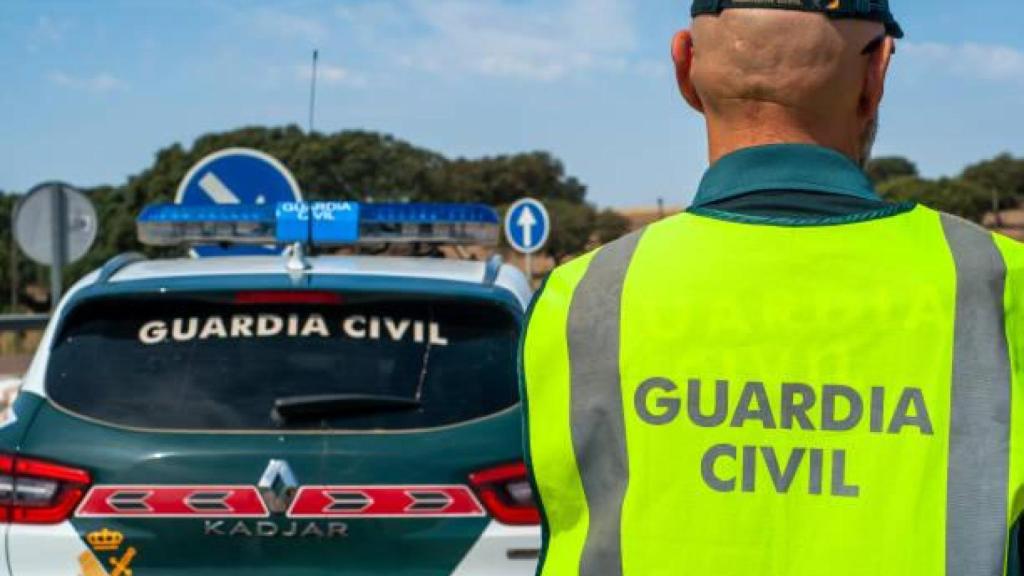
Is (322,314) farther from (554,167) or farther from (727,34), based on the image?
(554,167)

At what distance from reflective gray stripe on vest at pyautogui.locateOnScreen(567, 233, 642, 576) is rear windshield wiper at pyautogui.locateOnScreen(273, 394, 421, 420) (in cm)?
246

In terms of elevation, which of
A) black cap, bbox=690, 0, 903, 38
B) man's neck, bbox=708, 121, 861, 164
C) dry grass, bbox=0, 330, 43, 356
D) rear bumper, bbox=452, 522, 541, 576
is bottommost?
dry grass, bbox=0, 330, 43, 356

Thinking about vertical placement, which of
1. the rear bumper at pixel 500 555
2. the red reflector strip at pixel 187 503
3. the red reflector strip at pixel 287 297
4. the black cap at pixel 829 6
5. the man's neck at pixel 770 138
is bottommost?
the rear bumper at pixel 500 555

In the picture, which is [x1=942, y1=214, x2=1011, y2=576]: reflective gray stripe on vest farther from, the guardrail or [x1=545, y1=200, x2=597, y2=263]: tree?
[x1=545, y1=200, x2=597, y2=263]: tree

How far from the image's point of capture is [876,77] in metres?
2.02

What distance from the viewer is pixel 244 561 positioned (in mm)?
4215

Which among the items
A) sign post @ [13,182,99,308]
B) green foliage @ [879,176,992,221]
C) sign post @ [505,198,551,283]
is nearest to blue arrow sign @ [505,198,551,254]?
sign post @ [505,198,551,283]

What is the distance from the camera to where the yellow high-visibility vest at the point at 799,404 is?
183 cm

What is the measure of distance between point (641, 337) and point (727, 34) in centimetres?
38

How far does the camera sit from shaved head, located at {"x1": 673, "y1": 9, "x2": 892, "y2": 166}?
195cm

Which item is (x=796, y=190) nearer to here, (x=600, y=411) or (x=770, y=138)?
(x=770, y=138)

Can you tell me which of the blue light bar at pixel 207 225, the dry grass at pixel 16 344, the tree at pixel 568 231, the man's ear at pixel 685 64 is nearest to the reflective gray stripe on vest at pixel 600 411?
the man's ear at pixel 685 64

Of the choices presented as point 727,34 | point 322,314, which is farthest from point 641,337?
point 322,314

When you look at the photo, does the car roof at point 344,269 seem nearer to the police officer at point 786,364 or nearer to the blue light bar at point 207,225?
the blue light bar at point 207,225
